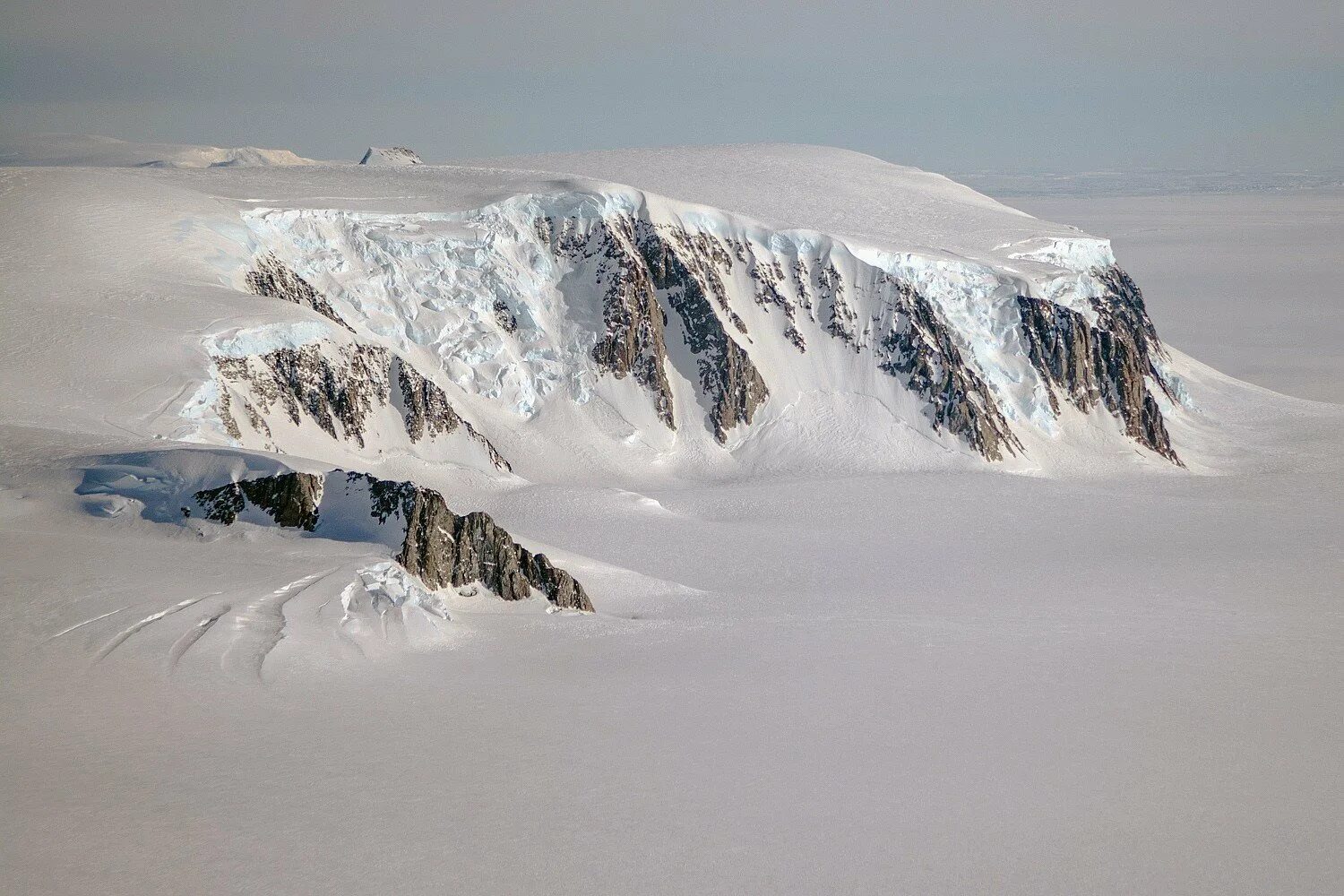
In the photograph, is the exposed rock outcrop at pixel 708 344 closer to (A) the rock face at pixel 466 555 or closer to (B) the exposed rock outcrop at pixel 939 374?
(B) the exposed rock outcrop at pixel 939 374

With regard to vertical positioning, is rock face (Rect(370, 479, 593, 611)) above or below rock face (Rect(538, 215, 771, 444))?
below

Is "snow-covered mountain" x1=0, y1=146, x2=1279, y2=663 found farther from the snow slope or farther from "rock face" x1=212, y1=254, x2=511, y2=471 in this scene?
the snow slope

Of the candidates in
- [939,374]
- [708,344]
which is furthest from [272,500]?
[939,374]

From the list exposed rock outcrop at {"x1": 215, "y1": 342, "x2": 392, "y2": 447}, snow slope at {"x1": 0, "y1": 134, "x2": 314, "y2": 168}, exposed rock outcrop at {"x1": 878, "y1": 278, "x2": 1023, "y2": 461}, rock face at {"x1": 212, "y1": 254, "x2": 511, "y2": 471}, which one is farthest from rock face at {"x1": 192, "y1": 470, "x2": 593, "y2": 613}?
snow slope at {"x1": 0, "y1": 134, "x2": 314, "y2": 168}

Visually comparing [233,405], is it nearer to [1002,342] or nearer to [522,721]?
[522,721]

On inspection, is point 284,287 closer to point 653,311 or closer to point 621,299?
point 621,299

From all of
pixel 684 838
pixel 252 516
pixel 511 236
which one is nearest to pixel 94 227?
pixel 511 236
